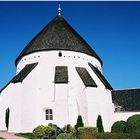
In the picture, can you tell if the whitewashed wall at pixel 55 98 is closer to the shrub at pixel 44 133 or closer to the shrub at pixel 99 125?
the shrub at pixel 99 125

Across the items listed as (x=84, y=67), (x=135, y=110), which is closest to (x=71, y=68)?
(x=84, y=67)

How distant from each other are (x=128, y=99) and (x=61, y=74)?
1218 cm

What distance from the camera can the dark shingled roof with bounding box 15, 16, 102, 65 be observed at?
33156 mm

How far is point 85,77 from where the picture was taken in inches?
1262

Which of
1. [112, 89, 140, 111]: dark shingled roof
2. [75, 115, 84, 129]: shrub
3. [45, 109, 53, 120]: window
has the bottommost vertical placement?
[75, 115, 84, 129]: shrub

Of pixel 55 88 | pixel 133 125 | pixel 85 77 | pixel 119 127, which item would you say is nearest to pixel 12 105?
pixel 55 88

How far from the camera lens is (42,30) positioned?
37156mm

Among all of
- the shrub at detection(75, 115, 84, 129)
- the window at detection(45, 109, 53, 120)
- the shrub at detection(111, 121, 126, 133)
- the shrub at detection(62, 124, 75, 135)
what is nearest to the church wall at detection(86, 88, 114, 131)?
the shrub at detection(111, 121, 126, 133)

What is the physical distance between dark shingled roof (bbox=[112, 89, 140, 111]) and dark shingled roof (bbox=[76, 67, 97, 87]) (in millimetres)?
7805

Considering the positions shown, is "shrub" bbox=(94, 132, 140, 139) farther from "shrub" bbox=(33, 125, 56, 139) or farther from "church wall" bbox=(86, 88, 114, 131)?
"church wall" bbox=(86, 88, 114, 131)

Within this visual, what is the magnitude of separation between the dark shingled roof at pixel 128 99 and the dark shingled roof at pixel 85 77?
7.80 metres

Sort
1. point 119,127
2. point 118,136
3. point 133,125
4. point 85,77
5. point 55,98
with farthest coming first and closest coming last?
point 85,77 < point 55,98 < point 119,127 < point 133,125 < point 118,136

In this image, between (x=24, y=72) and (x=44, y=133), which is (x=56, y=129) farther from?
(x=24, y=72)

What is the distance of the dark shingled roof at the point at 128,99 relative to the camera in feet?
120
